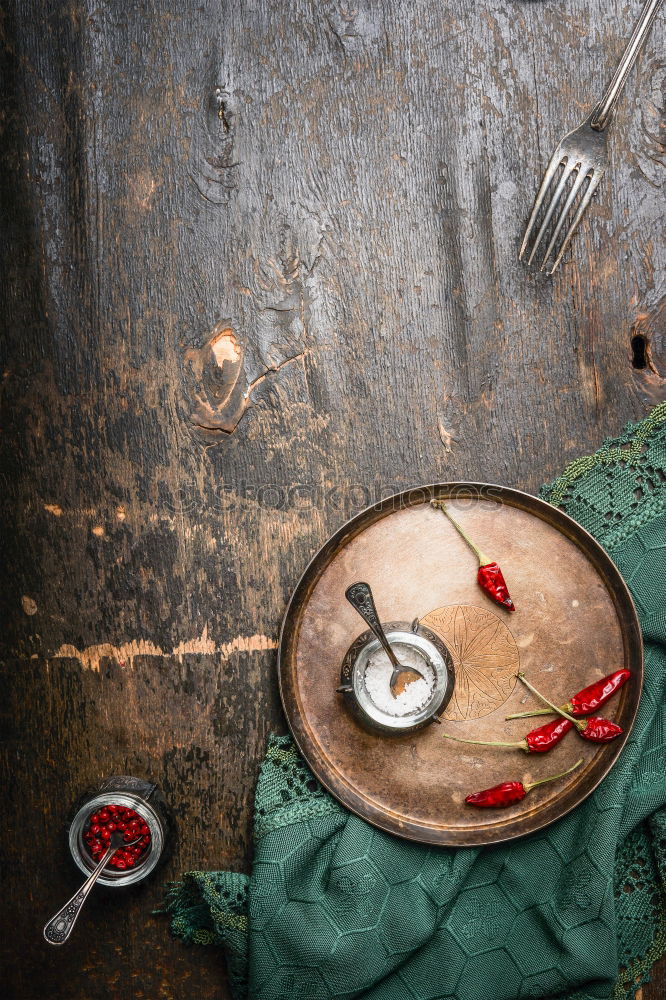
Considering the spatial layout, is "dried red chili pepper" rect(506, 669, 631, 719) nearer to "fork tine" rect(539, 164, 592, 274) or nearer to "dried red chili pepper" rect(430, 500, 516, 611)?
"dried red chili pepper" rect(430, 500, 516, 611)

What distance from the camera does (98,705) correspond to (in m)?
1.46

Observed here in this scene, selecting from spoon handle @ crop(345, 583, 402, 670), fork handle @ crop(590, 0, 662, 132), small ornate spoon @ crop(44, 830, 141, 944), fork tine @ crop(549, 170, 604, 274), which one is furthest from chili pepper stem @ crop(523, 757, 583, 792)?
fork handle @ crop(590, 0, 662, 132)

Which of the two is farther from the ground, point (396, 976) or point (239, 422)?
point (239, 422)

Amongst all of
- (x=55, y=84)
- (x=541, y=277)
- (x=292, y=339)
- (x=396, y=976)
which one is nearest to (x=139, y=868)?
(x=396, y=976)

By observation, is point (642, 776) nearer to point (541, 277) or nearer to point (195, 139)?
point (541, 277)

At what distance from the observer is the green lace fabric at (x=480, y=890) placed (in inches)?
51.7

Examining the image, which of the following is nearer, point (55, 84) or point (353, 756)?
point (353, 756)

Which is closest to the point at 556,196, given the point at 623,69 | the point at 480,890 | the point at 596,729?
the point at 623,69

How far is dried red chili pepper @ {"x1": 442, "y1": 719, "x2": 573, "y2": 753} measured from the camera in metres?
1.33

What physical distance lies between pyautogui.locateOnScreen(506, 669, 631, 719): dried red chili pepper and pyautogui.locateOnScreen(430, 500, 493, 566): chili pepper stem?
0.29 metres

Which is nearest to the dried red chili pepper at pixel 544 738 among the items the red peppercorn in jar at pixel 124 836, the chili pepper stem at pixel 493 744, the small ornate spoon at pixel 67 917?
the chili pepper stem at pixel 493 744

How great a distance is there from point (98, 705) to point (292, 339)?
802 millimetres

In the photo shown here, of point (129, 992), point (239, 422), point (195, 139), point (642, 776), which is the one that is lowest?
point (129, 992)

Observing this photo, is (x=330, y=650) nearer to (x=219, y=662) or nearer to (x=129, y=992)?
(x=219, y=662)
